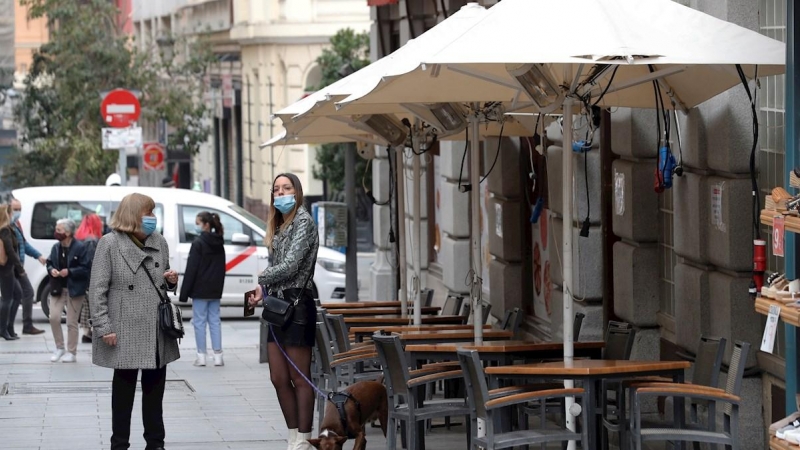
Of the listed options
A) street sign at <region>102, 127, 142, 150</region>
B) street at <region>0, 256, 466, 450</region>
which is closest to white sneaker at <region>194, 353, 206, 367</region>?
street at <region>0, 256, 466, 450</region>

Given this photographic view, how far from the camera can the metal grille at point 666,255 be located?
11.0 m

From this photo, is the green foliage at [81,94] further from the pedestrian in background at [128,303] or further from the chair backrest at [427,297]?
the pedestrian in background at [128,303]

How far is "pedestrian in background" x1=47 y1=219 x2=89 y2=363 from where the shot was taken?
17.1 m

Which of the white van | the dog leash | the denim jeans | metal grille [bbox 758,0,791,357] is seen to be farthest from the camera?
the white van

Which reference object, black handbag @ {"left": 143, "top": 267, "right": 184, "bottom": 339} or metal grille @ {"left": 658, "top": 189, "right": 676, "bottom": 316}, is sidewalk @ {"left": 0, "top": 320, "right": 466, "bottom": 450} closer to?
black handbag @ {"left": 143, "top": 267, "right": 184, "bottom": 339}

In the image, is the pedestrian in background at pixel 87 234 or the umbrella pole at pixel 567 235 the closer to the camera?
the umbrella pole at pixel 567 235

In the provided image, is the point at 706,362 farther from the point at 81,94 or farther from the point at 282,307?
the point at 81,94

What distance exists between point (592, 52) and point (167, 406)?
7.17 meters

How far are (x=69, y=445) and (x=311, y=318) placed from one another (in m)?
2.44

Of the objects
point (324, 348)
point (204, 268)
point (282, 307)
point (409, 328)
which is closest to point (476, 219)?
point (409, 328)

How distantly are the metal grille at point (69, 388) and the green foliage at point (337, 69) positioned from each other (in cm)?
1849

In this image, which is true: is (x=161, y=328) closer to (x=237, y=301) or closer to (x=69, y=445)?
(x=69, y=445)

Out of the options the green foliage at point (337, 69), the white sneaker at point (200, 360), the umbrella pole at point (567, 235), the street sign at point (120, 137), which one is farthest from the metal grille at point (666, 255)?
the green foliage at point (337, 69)

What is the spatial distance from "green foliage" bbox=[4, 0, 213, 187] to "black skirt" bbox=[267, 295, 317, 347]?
25.7 meters
